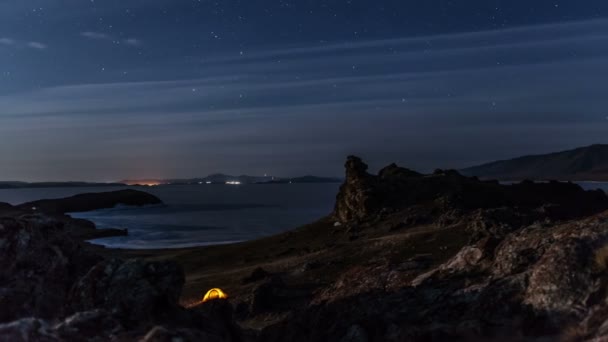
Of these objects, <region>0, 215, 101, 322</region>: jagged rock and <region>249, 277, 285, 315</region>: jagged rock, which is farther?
<region>249, 277, 285, 315</region>: jagged rock

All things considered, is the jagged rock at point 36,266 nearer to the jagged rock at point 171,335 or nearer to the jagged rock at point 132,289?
the jagged rock at point 132,289

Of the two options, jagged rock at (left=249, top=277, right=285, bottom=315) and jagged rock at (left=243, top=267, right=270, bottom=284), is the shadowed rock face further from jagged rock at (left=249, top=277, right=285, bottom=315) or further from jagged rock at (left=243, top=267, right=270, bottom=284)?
jagged rock at (left=249, top=277, right=285, bottom=315)

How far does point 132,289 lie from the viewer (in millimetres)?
11633

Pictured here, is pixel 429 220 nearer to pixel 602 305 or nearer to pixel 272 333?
pixel 272 333

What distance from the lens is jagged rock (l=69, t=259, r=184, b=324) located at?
1131 centimetres

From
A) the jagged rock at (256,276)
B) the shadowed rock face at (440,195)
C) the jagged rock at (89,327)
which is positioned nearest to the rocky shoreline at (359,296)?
the jagged rock at (89,327)

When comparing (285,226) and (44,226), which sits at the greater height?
(44,226)

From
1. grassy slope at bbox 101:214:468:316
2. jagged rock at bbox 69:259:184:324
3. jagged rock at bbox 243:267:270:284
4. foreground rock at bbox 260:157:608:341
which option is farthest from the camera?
jagged rock at bbox 243:267:270:284

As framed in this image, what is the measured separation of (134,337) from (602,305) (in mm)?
9218

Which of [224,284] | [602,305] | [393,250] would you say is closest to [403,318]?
[602,305]

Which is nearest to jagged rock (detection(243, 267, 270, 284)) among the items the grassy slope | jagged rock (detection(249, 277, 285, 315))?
the grassy slope

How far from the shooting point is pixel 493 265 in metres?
14.6

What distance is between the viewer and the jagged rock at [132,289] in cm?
1131

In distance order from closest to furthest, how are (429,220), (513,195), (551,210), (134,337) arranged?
(134,337) → (551,210) → (429,220) → (513,195)
